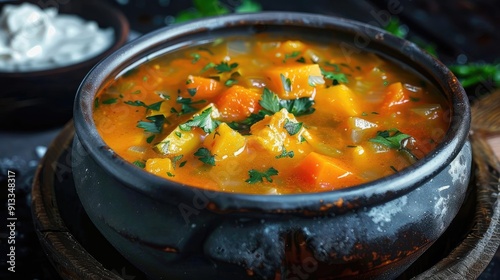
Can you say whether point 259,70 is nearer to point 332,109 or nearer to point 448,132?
point 332,109

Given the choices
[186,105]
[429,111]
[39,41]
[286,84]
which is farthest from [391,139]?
[39,41]

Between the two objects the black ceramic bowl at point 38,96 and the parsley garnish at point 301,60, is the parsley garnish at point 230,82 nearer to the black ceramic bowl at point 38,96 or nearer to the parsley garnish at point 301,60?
the parsley garnish at point 301,60

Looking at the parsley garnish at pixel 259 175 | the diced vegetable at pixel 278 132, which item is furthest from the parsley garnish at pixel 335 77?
the parsley garnish at pixel 259 175

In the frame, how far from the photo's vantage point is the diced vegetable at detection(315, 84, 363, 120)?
2.12 metres

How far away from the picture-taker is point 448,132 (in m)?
1.81

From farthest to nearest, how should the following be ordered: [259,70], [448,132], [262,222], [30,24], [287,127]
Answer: [30,24] → [259,70] → [287,127] → [448,132] → [262,222]

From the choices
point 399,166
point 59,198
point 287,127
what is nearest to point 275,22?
point 287,127

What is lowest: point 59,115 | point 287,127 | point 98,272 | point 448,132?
point 59,115

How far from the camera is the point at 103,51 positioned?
3.67 meters

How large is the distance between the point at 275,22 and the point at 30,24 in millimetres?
2005

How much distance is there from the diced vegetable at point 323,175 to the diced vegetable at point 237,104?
37 cm

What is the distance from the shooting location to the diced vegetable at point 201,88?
2223 mm

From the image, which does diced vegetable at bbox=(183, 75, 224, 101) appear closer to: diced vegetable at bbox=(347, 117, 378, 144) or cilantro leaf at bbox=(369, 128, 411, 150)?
diced vegetable at bbox=(347, 117, 378, 144)

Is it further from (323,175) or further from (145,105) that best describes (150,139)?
(323,175)
